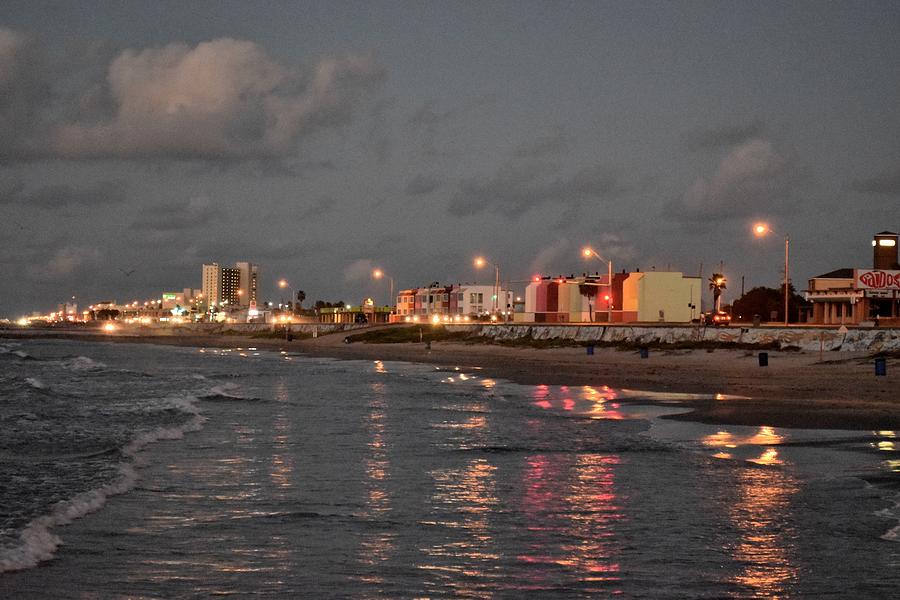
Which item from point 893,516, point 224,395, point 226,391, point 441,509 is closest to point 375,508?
point 441,509

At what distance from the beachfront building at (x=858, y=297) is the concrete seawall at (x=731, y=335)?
47.7ft

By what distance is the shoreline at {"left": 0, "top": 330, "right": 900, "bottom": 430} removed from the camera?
29.7 metres

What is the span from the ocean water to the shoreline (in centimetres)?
398

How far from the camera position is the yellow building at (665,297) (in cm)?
11244

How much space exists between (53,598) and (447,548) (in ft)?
14.8

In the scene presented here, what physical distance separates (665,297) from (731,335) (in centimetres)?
4527

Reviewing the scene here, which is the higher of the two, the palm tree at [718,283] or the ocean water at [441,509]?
the palm tree at [718,283]

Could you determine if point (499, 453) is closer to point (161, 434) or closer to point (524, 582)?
point (161, 434)

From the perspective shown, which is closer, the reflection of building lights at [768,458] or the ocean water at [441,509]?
the ocean water at [441,509]

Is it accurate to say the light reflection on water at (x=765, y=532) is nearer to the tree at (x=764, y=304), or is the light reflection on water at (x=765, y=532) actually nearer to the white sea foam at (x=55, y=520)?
the white sea foam at (x=55, y=520)

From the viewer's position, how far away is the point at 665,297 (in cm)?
11269

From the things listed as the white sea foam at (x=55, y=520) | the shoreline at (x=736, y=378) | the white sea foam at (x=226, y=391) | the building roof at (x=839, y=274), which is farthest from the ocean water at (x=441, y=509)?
the building roof at (x=839, y=274)

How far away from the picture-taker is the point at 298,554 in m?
10.9

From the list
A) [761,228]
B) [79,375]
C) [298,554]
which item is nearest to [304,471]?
[298,554]
